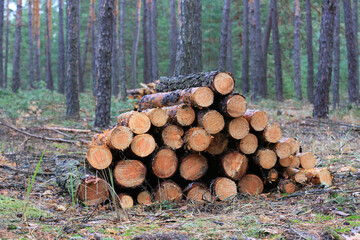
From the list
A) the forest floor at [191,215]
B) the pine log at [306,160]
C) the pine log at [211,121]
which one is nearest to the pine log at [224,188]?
the forest floor at [191,215]

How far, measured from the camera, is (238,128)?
4.10 meters

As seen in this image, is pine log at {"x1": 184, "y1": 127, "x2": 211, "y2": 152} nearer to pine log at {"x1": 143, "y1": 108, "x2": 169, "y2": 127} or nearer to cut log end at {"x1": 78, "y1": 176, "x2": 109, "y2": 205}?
pine log at {"x1": 143, "y1": 108, "x2": 169, "y2": 127}

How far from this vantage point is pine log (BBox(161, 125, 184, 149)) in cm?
401

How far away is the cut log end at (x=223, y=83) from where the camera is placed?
405cm

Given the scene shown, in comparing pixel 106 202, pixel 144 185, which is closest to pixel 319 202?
pixel 144 185

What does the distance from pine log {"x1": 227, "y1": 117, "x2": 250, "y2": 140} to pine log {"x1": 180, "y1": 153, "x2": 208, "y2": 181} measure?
0.48m

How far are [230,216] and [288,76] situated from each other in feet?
81.9

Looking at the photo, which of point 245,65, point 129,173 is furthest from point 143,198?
point 245,65

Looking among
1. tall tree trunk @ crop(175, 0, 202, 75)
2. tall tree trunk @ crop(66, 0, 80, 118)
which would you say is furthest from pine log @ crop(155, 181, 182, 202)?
tall tree trunk @ crop(66, 0, 80, 118)

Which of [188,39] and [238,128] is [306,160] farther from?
[188,39]

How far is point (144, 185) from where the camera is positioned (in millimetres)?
4133

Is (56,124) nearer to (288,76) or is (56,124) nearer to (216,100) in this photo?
(216,100)

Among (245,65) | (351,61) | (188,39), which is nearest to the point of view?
(188,39)

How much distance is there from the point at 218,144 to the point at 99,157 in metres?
1.45
